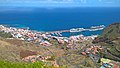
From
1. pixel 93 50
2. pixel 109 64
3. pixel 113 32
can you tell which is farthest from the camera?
pixel 113 32

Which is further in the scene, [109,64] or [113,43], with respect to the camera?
[113,43]

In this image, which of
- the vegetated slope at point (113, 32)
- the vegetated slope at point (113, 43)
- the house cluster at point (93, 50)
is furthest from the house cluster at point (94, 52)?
the vegetated slope at point (113, 32)

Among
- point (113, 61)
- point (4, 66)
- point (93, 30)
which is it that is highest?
point (4, 66)

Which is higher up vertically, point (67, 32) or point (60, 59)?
point (60, 59)

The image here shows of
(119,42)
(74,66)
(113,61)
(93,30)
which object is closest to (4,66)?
(74,66)

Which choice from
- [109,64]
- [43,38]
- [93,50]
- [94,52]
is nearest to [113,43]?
[93,50]

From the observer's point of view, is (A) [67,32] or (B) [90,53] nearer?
(B) [90,53]

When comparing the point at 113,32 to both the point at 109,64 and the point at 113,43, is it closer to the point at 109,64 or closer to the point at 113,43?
the point at 113,43

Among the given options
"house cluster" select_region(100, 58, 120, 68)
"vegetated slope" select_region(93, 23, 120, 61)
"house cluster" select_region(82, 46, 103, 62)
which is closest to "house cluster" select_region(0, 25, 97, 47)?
"vegetated slope" select_region(93, 23, 120, 61)

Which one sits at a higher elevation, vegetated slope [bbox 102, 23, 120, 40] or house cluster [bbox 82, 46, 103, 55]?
vegetated slope [bbox 102, 23, 120, 40]

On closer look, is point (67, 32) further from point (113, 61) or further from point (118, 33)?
point (113, 61)

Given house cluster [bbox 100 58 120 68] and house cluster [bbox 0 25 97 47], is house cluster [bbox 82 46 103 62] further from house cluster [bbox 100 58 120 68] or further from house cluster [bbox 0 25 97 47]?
house cluster [bbox 0 25 97 47]
